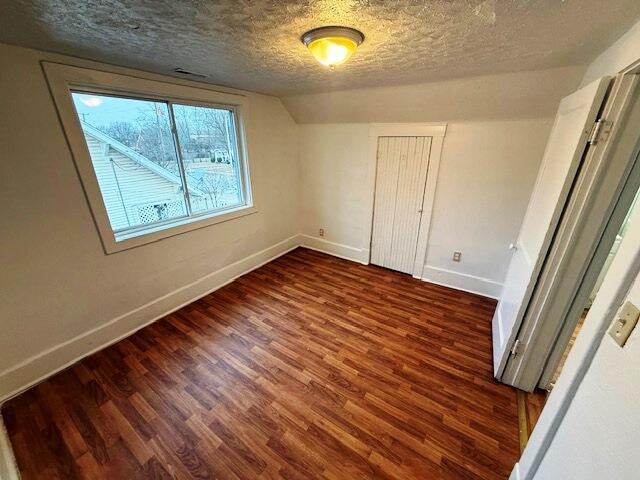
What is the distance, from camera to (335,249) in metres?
3.75

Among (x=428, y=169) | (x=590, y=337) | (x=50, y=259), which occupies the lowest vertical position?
(x=50, y=259)

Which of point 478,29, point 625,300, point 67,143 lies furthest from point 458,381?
point 67,143

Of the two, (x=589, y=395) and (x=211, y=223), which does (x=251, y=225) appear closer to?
(x=211, y=223)

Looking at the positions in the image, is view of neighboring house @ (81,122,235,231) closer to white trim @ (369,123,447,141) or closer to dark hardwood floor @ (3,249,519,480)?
dark hardwood floor @ (3,249,519,480)

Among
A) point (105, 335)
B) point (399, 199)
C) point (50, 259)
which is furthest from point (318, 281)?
point (50, 259)

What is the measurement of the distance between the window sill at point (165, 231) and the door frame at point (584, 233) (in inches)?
109

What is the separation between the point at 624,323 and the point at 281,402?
5.45 ft

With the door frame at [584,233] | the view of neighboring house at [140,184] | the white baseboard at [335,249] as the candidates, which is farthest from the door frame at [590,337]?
the view of neighboring house at [140,184]

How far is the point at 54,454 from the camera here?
4.43 feet

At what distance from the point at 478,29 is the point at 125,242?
2.71 m

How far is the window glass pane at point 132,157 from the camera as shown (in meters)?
1.87

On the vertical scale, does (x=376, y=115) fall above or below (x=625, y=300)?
above

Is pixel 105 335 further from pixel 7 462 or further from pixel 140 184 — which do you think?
pixel 140 184

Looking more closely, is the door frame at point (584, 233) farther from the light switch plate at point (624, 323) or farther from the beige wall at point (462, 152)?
the beige wall at point (462, 152)
